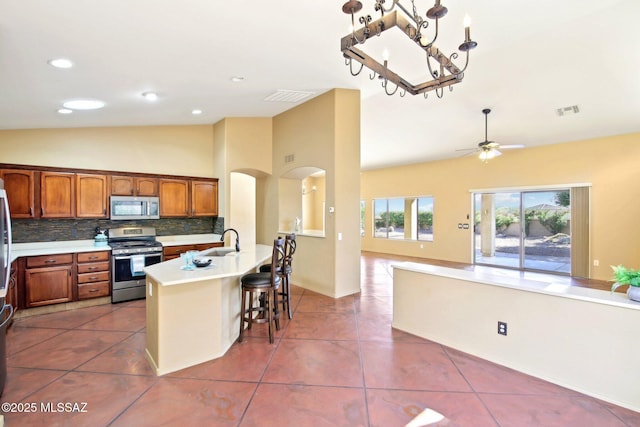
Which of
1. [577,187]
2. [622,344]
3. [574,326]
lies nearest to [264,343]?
[574,326]

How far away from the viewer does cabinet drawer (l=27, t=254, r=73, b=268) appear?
4082 mm

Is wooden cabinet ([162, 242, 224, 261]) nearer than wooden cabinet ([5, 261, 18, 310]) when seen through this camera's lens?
No

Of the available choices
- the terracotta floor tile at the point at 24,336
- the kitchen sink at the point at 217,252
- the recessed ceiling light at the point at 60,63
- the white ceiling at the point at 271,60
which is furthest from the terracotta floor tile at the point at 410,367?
the recessed ceiling light at the point at 60,63

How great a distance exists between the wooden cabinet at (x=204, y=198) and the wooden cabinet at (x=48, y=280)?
6.95 ft

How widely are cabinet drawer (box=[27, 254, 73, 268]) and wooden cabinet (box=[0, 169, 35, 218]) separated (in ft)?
2.20

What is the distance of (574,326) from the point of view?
244 cm

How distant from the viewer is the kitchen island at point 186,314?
265 centimetres

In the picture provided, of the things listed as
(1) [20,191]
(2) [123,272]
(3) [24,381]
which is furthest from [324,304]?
(1) [20,191]

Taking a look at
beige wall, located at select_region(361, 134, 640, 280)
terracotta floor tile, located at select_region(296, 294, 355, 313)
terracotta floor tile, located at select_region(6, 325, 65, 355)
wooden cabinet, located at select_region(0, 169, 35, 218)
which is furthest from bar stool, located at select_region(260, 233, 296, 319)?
beige wall, located at select_region(361, 134, 640, 280)

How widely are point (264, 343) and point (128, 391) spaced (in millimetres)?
1273

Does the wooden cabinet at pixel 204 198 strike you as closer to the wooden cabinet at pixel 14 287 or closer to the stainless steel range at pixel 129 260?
the stainless steel range at pixel 129 260

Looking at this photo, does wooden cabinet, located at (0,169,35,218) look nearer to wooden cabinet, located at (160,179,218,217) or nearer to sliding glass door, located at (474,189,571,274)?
wooden cabinet, located at (160,179,218,217)

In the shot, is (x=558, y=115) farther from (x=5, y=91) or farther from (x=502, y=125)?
(x=5, y=91)

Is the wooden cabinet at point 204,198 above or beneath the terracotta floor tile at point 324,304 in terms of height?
above
